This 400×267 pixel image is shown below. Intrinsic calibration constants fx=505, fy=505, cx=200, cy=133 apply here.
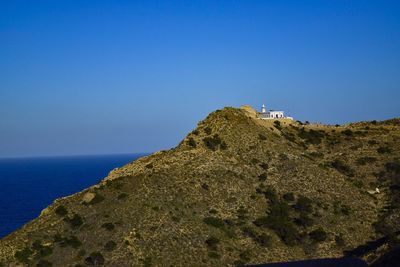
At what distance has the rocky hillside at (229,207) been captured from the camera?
58.9 metres

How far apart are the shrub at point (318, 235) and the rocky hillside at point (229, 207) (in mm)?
140

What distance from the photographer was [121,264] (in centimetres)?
5619

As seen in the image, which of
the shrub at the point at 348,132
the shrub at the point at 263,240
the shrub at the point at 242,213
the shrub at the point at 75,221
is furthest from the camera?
the shrub at the point at 348,132

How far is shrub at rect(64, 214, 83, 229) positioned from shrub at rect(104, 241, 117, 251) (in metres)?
6.57

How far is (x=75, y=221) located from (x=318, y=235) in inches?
1222

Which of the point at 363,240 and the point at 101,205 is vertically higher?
the point at 101,205

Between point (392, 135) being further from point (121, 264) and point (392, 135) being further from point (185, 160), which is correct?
point (121, 264)

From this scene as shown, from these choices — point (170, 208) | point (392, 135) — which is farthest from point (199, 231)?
point (392, 135)

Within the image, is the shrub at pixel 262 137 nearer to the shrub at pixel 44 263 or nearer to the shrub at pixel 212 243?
the shrub at pixel 212 243

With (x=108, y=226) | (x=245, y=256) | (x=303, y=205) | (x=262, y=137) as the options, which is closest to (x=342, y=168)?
(x=262, y=137)

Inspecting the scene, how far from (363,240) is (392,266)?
35639 mm

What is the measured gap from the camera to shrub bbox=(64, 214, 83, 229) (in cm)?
6392

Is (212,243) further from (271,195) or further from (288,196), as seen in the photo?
(288,196)

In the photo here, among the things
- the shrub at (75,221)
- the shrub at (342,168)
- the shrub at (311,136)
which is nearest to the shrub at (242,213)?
the shrub at (75,221)
